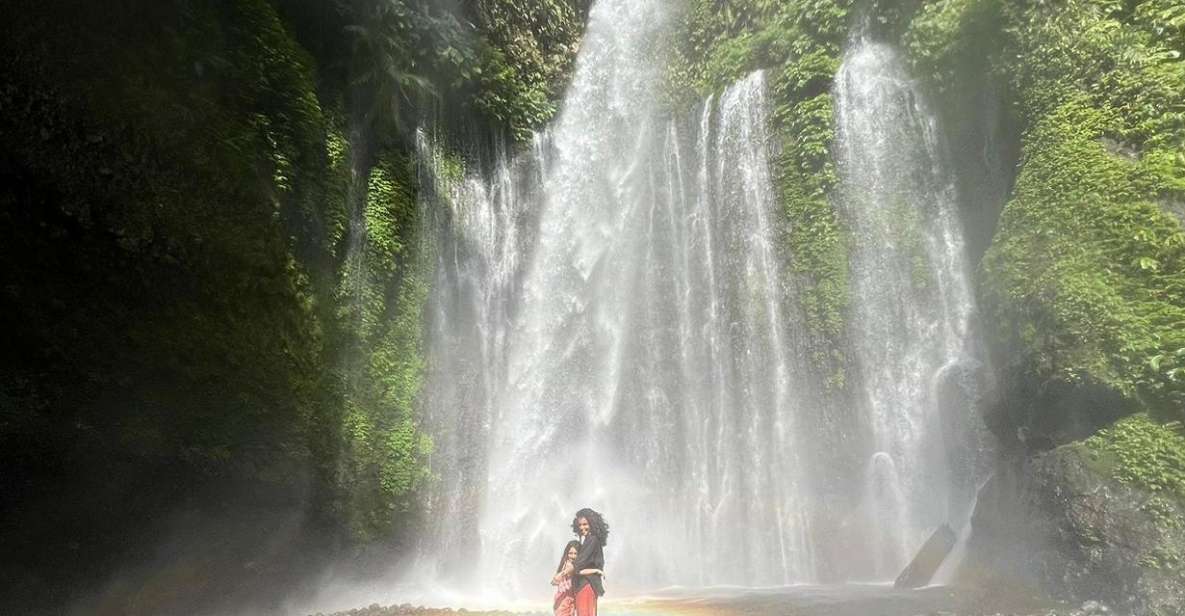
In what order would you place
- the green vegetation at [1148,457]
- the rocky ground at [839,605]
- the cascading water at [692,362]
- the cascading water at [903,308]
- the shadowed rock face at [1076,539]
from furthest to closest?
the cascading water at [692,362] → the cascading water at [903,308] → the rocky ground at [839,605] → the green vegetation at [1148,457] → the shadowed rock face at [1076,539]

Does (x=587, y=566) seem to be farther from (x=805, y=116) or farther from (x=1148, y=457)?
(x=805, y=116)

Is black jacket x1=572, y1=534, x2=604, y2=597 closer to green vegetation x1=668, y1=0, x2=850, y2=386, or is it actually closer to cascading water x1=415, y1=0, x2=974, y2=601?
cascading water x1=415, y1=0, x2=974, y2=601

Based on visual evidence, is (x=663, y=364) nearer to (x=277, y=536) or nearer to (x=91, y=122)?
(x=277, y=536)

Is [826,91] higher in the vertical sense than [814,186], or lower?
higher

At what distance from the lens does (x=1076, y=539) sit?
27.4ft

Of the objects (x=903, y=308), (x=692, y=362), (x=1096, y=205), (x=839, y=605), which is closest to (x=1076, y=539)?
(x=839, y=605)

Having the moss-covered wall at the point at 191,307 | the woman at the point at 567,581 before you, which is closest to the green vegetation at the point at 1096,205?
the woman at the point at 567,581

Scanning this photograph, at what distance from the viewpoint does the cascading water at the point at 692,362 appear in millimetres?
12789

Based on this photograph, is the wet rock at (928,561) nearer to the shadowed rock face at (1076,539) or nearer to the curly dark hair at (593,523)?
the shadowed rock face at (1076,539)

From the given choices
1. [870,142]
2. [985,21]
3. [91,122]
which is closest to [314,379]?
[91,122]

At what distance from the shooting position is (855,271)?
13992mm

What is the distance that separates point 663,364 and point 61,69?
1103 cm

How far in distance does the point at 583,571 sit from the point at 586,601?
22cm

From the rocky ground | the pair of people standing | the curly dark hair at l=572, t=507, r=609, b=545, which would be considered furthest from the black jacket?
the rocky ground
